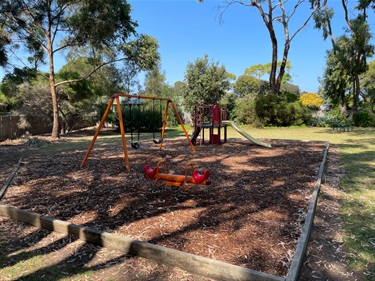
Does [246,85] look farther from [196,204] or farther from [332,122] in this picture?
[196,204]

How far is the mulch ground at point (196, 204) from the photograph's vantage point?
2.85 metres

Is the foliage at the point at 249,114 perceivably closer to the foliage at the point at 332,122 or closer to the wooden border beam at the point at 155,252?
the foliage at the point at 332,122

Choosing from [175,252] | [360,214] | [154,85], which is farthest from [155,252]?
[154,85]

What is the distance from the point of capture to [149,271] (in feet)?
8.29

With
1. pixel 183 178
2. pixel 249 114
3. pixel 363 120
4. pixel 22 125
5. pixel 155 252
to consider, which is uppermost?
pixel 249 114

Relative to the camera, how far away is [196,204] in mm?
3992

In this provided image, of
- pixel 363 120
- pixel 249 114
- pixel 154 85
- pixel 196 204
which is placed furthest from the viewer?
pixel 154 85

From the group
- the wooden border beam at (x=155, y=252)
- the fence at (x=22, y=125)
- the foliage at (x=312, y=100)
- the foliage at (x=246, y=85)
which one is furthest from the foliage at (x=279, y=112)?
the foliage at (x=246, y=85)

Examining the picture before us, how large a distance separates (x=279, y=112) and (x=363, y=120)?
605 centimetres

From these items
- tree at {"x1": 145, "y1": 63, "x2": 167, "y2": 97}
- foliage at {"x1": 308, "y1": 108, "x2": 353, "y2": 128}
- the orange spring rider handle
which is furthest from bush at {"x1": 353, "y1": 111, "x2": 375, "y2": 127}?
tree at {"x1": 145, "y1": 63, "x2": 167, "y2": 97}

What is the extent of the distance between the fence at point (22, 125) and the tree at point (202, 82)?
48.5 ft

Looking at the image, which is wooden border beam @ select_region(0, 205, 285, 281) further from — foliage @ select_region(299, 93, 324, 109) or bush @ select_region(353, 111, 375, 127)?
foliage @ select_region(299, 93, 324, 109)

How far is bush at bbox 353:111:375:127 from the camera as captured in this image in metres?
20.1

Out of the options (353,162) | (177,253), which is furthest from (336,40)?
(177,253)
